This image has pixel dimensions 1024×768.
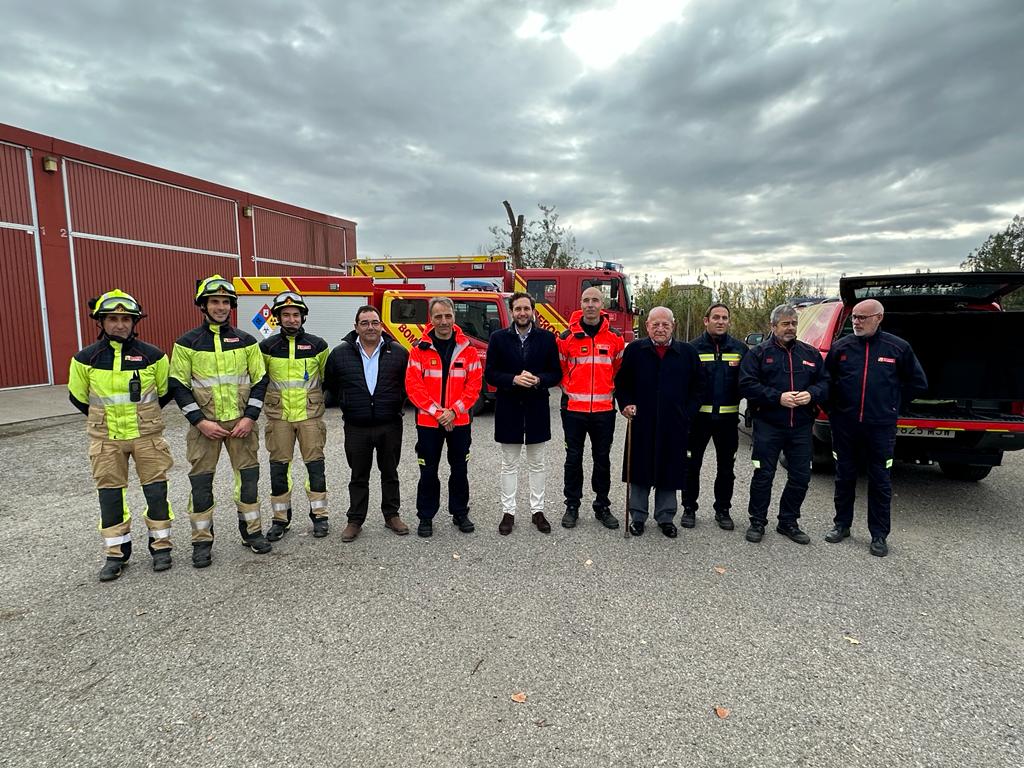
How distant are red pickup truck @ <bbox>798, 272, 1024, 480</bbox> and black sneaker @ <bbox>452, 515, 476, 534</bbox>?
3.32 metres

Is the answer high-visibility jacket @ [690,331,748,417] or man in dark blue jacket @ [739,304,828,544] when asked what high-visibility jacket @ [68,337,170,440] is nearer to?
high-visibility jacket @ [690,331,748,417]

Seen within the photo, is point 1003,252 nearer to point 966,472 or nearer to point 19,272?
point 966,472

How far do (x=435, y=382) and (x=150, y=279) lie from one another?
13744 mm

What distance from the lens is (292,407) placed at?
4.11 m

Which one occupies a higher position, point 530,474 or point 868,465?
point 868,465

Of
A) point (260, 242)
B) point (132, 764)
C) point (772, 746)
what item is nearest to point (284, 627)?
point (132, 764)

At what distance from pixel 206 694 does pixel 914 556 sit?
454 centimetres

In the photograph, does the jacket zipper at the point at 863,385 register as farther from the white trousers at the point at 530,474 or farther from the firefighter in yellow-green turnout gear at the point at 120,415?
the firefighter in yellow-green turnout gear at the point at 120,415

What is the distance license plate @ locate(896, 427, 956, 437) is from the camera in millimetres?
4816

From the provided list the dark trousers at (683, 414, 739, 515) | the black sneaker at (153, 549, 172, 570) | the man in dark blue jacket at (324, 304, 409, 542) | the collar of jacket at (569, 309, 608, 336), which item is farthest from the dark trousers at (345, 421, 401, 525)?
the dark trousers at (683, 414, 739, 515)

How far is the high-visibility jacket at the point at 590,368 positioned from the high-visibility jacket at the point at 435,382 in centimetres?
78

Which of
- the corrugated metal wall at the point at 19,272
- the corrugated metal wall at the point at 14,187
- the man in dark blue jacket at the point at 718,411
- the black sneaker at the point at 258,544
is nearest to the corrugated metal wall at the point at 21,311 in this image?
the corrugated metal wall at the point at 19,272

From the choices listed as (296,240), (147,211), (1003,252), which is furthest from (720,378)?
(1003,252)

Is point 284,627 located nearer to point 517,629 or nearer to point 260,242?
point 517,629
